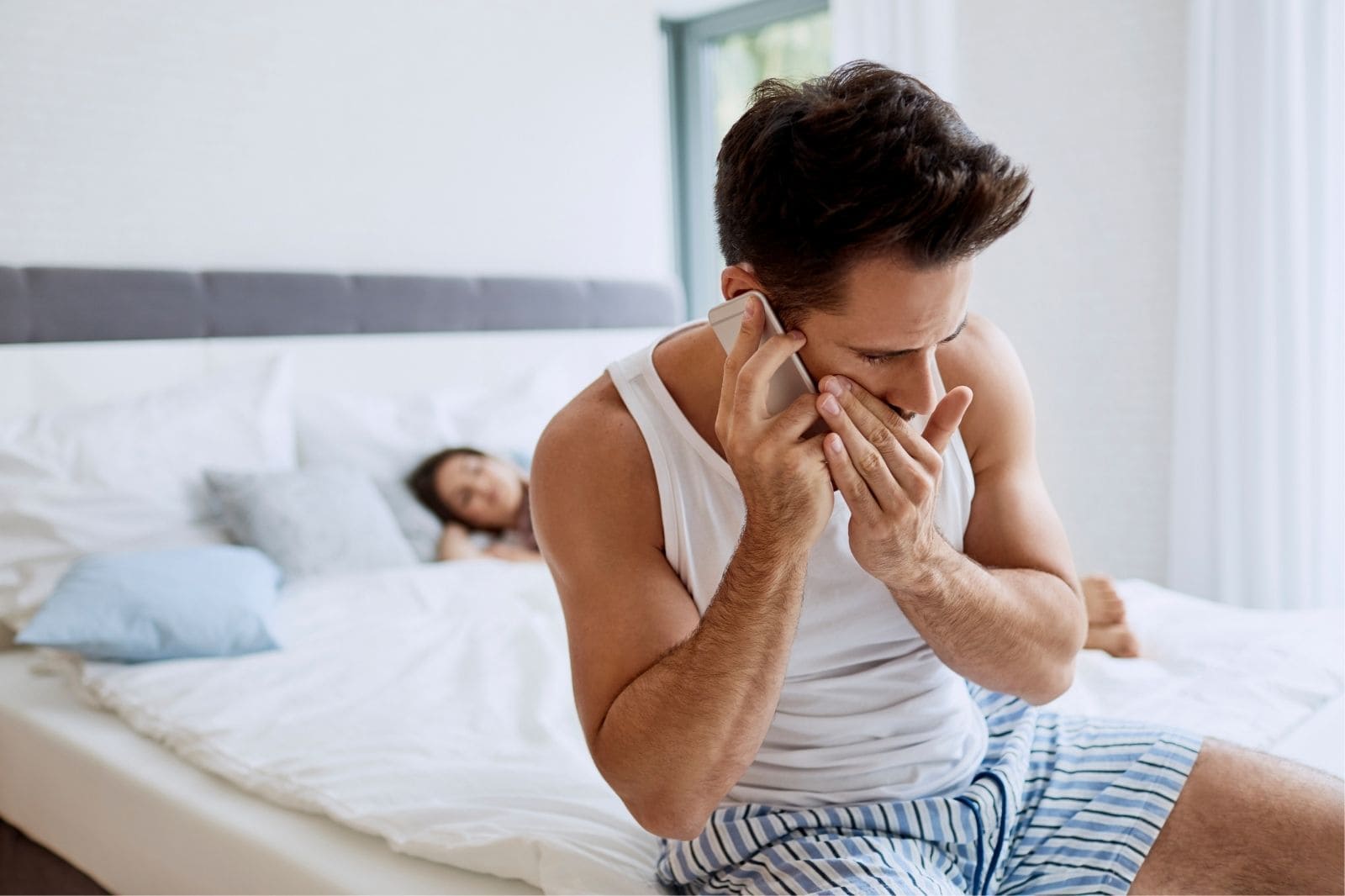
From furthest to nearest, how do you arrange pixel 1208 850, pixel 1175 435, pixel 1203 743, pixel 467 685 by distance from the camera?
pixel 1175 435 < pixel 467 685 < pixel 1203 743 < pixel 1208 850

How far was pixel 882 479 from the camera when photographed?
997 mm

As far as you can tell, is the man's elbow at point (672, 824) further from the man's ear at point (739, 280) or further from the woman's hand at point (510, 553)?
the woman's hand at point (510, 553)

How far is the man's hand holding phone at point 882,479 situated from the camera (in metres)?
1.00

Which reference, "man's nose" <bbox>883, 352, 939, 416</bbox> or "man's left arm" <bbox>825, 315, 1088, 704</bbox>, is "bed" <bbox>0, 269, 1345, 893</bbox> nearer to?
"man's left arm" <bbox>825, 315, 1088, 704</bbox>

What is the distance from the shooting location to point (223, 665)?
1897mm

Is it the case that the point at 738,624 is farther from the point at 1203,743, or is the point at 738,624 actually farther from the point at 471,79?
the point at 471,79

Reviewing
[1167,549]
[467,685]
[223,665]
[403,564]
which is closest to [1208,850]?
[467,685]

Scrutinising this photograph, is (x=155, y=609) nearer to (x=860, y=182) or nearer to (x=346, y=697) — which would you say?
(x=346, y=697)

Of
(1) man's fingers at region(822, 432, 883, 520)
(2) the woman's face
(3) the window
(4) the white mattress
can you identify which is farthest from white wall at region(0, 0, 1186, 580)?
(1) man's fingers at region(822, 432, 883, 520)

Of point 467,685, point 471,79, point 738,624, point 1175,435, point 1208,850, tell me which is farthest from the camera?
point 471,79

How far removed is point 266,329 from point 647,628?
81.2 inches

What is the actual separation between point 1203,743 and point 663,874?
64 cm

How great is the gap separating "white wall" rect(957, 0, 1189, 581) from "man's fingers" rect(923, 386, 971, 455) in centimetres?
211

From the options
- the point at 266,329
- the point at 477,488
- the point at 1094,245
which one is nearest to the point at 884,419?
the point at 477,488
